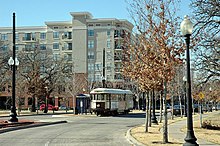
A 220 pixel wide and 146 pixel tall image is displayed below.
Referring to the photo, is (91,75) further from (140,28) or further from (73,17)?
(140,28)

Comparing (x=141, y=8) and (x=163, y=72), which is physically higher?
(x=141, y=8)

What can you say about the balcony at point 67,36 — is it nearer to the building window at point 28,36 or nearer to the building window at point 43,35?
the building window at point 43,35

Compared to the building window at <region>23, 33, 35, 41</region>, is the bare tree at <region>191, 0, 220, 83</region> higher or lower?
lower

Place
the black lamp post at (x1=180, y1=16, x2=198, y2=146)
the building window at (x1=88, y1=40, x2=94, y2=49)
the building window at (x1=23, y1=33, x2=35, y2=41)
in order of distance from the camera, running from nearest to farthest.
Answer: the black lamp post at (x1=180, y1=16, x2=198, y2=146), the building window at (x1=88, y1=40, x2=94, y2=49), the building window at (x1=23, y1=33, x2=35, y2=41)

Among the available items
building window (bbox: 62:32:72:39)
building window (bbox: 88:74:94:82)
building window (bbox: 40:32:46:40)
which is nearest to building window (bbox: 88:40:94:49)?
building window (bbox: 62:32:72:39)

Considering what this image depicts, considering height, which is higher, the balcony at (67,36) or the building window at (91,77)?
the balcony at (67,36)

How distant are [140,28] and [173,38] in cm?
391

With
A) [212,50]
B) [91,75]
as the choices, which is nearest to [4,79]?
[91,75]

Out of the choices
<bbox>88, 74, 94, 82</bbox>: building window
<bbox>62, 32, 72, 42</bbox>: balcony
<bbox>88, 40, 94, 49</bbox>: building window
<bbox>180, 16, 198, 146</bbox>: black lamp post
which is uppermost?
<bbox>62, 32, 72, 42</bbox>: balcony

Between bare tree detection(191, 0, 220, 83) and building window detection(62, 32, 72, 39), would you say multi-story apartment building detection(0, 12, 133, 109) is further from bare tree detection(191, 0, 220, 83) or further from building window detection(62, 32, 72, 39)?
bare tree detection(191, 0, 220, 83)

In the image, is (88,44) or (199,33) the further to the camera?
(88,44)

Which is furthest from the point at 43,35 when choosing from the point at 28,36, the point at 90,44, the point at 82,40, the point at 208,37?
the point at 208,37

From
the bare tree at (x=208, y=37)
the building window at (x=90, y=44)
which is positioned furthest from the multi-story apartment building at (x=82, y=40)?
the bare tree at (x=208, y=37)

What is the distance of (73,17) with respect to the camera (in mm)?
100688
